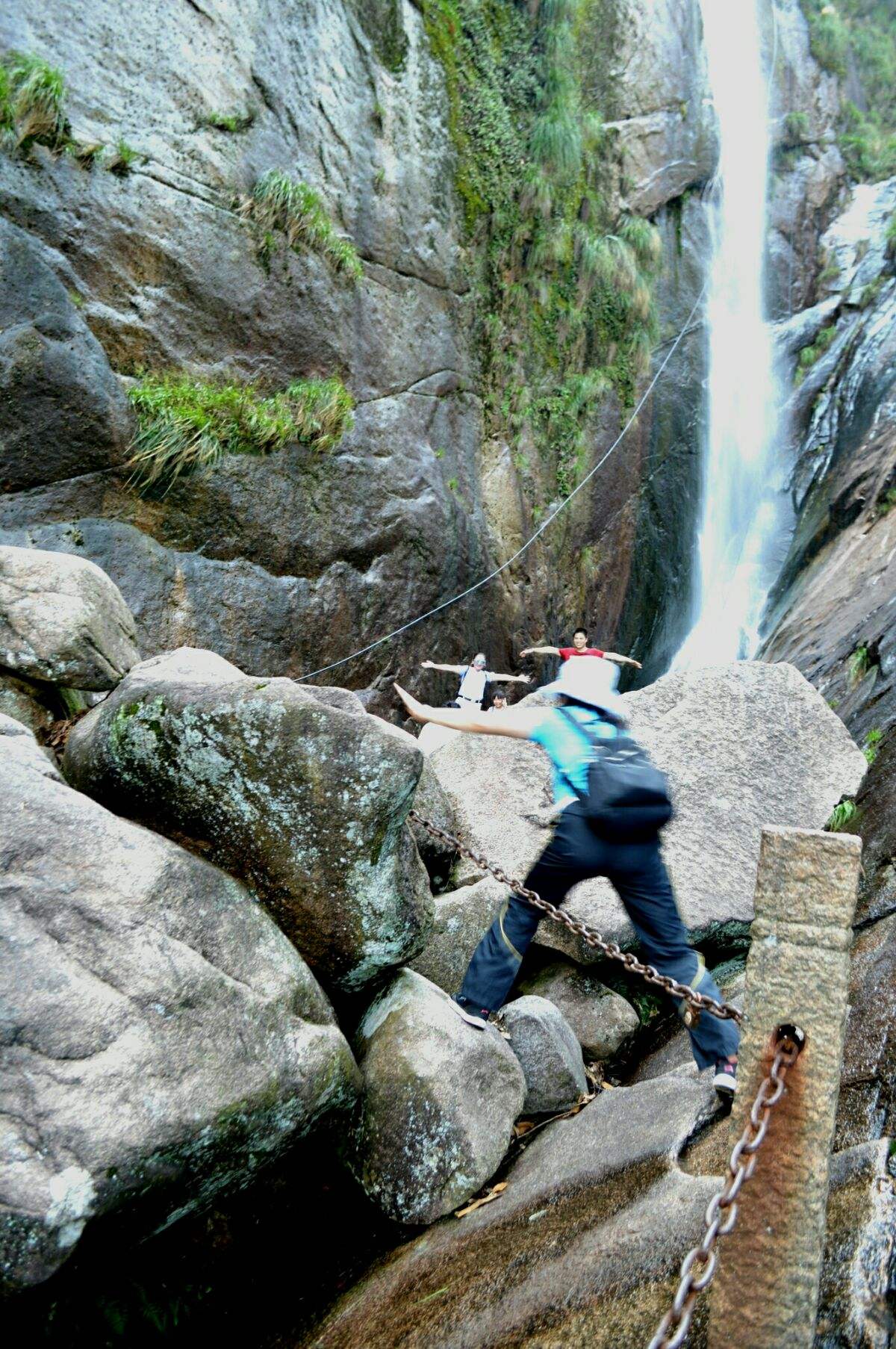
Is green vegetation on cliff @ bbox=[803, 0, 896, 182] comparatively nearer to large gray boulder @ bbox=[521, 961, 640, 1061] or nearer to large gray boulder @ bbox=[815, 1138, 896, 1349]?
large gray boulder @ bbox=[521, 961, 640, 1061]

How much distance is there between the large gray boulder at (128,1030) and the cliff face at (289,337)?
516 cm

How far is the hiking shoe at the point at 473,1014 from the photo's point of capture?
3.60 metres

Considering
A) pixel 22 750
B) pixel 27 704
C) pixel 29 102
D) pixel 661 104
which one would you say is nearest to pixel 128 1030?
pixel 22 750

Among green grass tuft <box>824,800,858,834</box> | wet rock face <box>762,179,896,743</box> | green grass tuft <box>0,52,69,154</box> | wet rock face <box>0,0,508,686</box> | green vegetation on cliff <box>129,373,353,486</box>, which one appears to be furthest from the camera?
wet rock face <box>762,179,896,743</box>

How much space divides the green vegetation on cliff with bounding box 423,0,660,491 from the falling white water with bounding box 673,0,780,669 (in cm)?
290

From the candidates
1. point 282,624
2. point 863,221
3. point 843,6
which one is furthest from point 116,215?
point 843,6

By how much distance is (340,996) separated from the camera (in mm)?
3570

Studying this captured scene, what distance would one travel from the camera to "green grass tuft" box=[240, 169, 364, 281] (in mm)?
9516

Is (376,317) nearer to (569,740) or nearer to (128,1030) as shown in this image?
(569,740)

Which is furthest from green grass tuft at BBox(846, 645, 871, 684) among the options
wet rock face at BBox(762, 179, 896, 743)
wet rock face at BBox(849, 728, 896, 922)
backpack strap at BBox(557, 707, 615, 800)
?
backpack strap at BBox(557, 707, 615, 800)

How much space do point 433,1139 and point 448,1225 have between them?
0.86 feet

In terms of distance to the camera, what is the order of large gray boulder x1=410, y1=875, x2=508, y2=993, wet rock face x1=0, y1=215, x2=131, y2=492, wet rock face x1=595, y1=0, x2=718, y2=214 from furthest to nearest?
wet rock face x1=595, y1=0, x2=718, y2=214
wet rock face x1=0, y1=215, x2=131, y2=492
large gray boulder x1=410, y1=875, x2=508, y2=993

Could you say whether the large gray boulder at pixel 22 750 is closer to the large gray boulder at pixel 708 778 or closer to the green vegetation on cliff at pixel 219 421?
the large gray boulder at pixel 708 778

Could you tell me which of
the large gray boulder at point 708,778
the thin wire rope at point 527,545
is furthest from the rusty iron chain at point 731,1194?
the thin wire rope at point 527,545
